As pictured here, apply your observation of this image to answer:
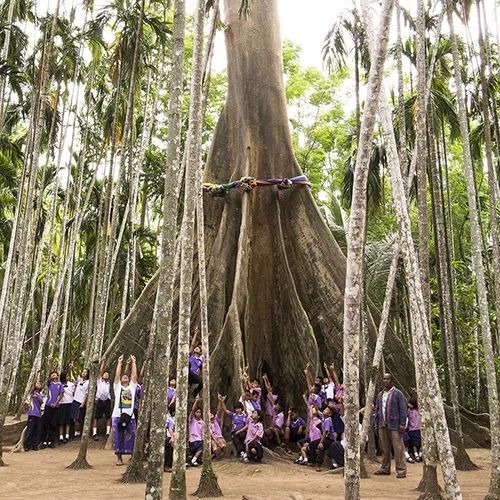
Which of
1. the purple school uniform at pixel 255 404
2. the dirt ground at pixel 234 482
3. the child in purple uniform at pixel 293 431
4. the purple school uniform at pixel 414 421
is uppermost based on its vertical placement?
the purple school uniform at pixel 255 404

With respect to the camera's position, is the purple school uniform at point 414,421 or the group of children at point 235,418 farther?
the purple school uniform at point 414,421

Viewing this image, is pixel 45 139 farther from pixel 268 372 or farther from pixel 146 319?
pixel 268 372

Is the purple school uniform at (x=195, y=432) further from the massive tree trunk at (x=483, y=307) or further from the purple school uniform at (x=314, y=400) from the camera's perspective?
the massive tree trunk at (x=483, y=307)

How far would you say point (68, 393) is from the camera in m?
10.7

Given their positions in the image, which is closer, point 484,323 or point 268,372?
point 484,323

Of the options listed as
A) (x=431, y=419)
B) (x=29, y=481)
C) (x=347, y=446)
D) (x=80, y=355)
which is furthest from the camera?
(x=80, y=355)

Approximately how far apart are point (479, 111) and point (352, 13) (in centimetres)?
518

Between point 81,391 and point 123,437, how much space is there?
2529 mm

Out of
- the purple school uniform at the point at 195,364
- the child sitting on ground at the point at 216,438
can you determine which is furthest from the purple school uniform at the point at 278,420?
the purple school uniform at the point at 195,364

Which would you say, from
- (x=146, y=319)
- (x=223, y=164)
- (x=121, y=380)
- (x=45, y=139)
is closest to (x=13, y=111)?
(x=45, y=139)

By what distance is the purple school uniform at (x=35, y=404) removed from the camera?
32.7ft

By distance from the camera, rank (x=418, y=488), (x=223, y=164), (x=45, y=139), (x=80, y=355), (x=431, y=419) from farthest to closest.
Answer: (x=80, y=355), (x=45, y=139), (x=223, y=164), (x=418, y=488), (x=431, y=419)

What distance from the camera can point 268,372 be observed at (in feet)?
33.8

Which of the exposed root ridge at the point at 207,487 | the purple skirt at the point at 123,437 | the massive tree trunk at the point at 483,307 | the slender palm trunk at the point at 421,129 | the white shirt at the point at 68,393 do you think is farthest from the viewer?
the white shirt at the point at 68,393
